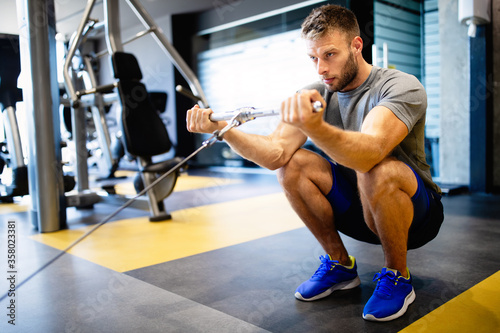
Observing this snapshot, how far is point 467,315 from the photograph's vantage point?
4.12ft

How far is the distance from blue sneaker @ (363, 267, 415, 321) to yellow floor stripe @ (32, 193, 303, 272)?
3.28ft

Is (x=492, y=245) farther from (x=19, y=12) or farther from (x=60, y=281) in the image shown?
(x=19, y=12)

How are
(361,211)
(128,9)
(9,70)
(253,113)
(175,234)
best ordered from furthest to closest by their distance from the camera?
1. (128,9)
2. (9,70)
3. (175,234)
4. (361,211)
5. (253,113)

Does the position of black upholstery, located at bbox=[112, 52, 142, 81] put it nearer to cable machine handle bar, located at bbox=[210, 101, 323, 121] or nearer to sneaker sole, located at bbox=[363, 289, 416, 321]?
cable machine handle bar, located at bbox=[210, 101, 323, 121]

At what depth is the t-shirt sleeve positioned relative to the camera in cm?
121

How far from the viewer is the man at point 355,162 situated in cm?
120

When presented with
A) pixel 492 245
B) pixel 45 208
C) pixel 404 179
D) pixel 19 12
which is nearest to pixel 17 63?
pixel 19 12

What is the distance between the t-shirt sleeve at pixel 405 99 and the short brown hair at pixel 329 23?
7.6 inches

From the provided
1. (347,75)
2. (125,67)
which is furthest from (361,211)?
(125,67)

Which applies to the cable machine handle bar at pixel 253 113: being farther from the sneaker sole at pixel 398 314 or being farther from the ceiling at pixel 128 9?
the ceiling at pixel 128 9

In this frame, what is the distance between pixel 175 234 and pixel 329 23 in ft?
5.21

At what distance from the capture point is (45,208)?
262 cm

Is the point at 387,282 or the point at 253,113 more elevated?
the point at 253,113

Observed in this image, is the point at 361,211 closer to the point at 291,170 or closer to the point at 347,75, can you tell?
the point at 291,170
